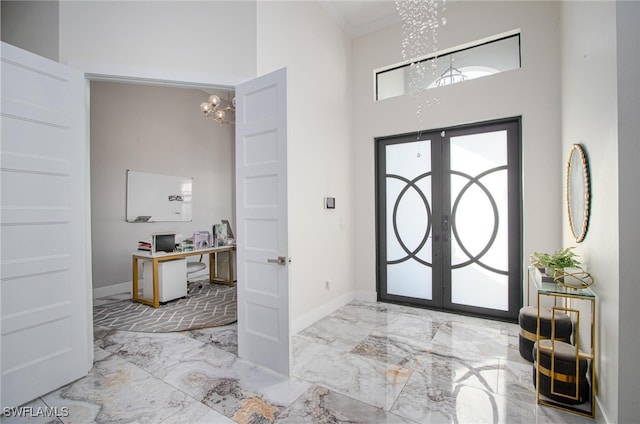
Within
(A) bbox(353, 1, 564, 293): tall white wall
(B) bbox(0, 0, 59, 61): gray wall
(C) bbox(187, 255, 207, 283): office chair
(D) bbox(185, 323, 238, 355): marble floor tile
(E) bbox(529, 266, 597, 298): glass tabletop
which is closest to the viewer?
(E) bbox(529, 266, 597, 298): glass tabletop

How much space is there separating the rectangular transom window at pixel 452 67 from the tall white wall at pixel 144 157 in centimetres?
369

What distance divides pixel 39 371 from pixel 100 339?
100cm

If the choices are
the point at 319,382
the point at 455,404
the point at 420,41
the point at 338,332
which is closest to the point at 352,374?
the point at 319,382

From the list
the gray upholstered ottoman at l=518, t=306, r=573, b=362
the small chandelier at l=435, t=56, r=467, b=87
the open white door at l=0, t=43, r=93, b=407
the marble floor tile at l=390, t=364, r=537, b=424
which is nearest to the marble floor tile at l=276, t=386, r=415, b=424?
the marble floor tile at l=390, t=364, r=537, b=424

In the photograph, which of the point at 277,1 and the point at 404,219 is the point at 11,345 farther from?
the point at 404,219

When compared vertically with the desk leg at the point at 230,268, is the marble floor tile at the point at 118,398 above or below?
below

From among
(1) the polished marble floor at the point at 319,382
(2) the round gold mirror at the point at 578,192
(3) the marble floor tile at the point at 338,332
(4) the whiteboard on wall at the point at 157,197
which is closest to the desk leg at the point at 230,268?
(4) the whiteboard on wall at the point at 157,197

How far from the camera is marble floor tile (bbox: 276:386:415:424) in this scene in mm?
1833

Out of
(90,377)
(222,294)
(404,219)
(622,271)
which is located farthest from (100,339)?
(622,271)

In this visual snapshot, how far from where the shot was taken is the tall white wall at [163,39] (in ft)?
7.65

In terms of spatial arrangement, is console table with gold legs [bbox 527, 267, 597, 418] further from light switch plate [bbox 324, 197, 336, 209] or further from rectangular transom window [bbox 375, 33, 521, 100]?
rectangular transom window [bbox 375, 33, 521, 100]

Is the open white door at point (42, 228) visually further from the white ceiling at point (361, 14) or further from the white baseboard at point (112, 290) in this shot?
the white ceiling at point (361, 14)

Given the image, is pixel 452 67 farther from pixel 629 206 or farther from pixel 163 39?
pixel 163 39

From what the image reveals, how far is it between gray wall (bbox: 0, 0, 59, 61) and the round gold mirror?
4.09 meters
